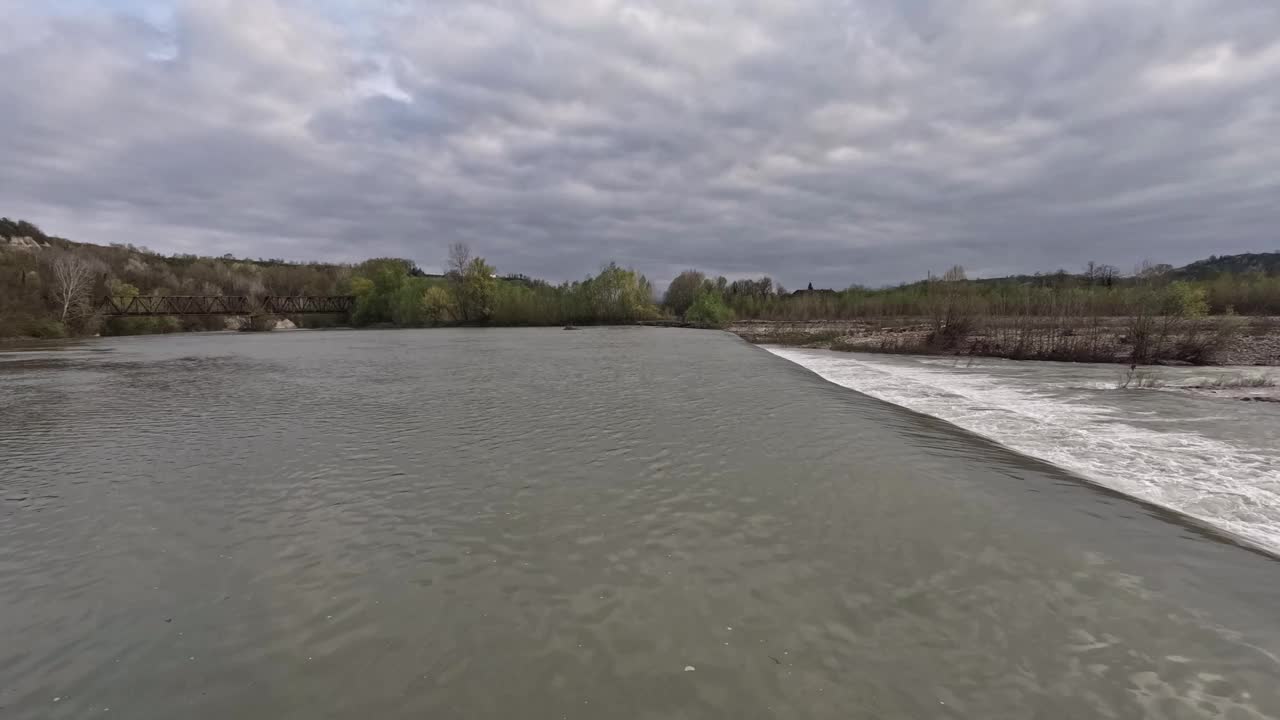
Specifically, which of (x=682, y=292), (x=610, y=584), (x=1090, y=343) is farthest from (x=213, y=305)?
(x=1090, y=343)

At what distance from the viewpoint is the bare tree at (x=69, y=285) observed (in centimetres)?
8156

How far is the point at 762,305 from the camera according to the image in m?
129

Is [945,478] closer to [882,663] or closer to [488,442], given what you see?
[882,663]

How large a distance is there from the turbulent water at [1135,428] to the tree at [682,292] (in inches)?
4587

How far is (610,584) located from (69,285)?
116 meters

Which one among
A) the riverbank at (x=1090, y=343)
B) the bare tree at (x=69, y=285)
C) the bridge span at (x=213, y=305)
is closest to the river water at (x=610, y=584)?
the riverbank at (x=1090, y=343)

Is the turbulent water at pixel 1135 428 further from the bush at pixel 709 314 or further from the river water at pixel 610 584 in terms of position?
the bush at pixel 709 314

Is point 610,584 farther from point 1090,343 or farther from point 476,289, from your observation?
point 476,289

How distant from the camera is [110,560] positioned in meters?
7.31

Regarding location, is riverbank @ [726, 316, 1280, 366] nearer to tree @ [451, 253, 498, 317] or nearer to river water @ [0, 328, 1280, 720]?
river water @ [0, 328, 1280, 720]

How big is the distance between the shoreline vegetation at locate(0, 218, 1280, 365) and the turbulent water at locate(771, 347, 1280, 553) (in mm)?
5764

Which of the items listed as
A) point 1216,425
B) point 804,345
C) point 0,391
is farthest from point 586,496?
point 804,345

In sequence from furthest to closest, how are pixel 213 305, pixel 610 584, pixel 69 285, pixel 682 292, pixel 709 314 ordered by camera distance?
pixel 682 292, pixel 213 305, pixel 709 314, pixel 69 285, pixel 610 584

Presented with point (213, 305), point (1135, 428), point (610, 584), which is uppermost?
point (213, 305)
